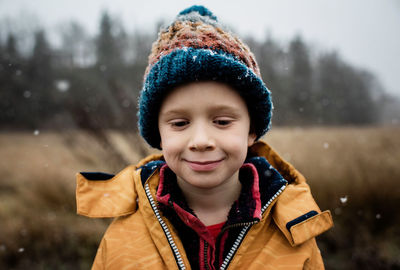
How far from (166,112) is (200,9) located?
2.34 ft

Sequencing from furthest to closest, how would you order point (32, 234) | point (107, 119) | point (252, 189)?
point (107, 119) → point (32, 234) → point (252, 189)

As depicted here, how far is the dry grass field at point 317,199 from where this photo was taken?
2.66m

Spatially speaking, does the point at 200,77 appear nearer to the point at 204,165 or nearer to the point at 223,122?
the point at 223,122

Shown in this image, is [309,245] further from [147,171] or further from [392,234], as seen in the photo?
[392,234]

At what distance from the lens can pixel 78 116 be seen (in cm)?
326

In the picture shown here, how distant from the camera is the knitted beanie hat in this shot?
3.99 ft

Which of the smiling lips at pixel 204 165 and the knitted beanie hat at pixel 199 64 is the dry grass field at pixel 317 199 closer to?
the knitted beanie hat at pixel 199 64

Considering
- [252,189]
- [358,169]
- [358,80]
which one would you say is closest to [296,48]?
[358,80]

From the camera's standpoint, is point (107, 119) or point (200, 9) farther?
point (107, 119)

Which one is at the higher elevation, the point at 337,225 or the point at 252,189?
the point at 252,189

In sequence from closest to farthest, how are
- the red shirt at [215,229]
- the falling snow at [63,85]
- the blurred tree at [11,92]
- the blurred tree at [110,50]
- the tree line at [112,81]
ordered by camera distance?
the red shirt at [215,229]
the tree line at [112,81]
the blurred tree at [110,50]
the falling snow at [63,85]
the blurred tree at [11,92]

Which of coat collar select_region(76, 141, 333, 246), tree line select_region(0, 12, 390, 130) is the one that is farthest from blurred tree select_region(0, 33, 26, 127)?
coat collar select_region(76, 141, 333, 246)

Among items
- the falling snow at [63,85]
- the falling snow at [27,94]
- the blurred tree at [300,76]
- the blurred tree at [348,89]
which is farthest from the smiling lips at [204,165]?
the blurred tree at [348,89]

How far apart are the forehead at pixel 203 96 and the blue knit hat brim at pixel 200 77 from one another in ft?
0.09
